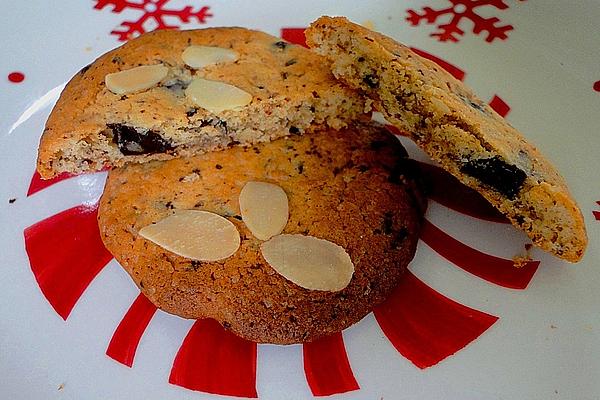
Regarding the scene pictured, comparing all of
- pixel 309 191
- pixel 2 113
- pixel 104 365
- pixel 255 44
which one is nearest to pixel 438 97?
pixel 309 191

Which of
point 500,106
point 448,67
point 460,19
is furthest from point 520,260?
point 460,19

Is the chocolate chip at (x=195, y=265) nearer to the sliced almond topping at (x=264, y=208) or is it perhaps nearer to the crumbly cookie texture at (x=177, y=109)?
the sliced almond topping at (x=264, y=208)

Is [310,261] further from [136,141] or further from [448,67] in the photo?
[448,67]

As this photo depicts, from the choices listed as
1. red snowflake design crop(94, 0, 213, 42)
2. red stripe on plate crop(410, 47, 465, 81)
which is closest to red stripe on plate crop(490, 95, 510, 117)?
red stripe on plate crop(410, 47, 465, 81)

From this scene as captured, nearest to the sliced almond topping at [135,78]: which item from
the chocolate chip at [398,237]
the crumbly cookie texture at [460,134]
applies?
the crumbly cookie texture at [460,134]

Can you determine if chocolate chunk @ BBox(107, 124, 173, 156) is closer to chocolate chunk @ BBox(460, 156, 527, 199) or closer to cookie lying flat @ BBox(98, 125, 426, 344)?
cookie lying flat @ BBox(98, 125, 426, 344)
